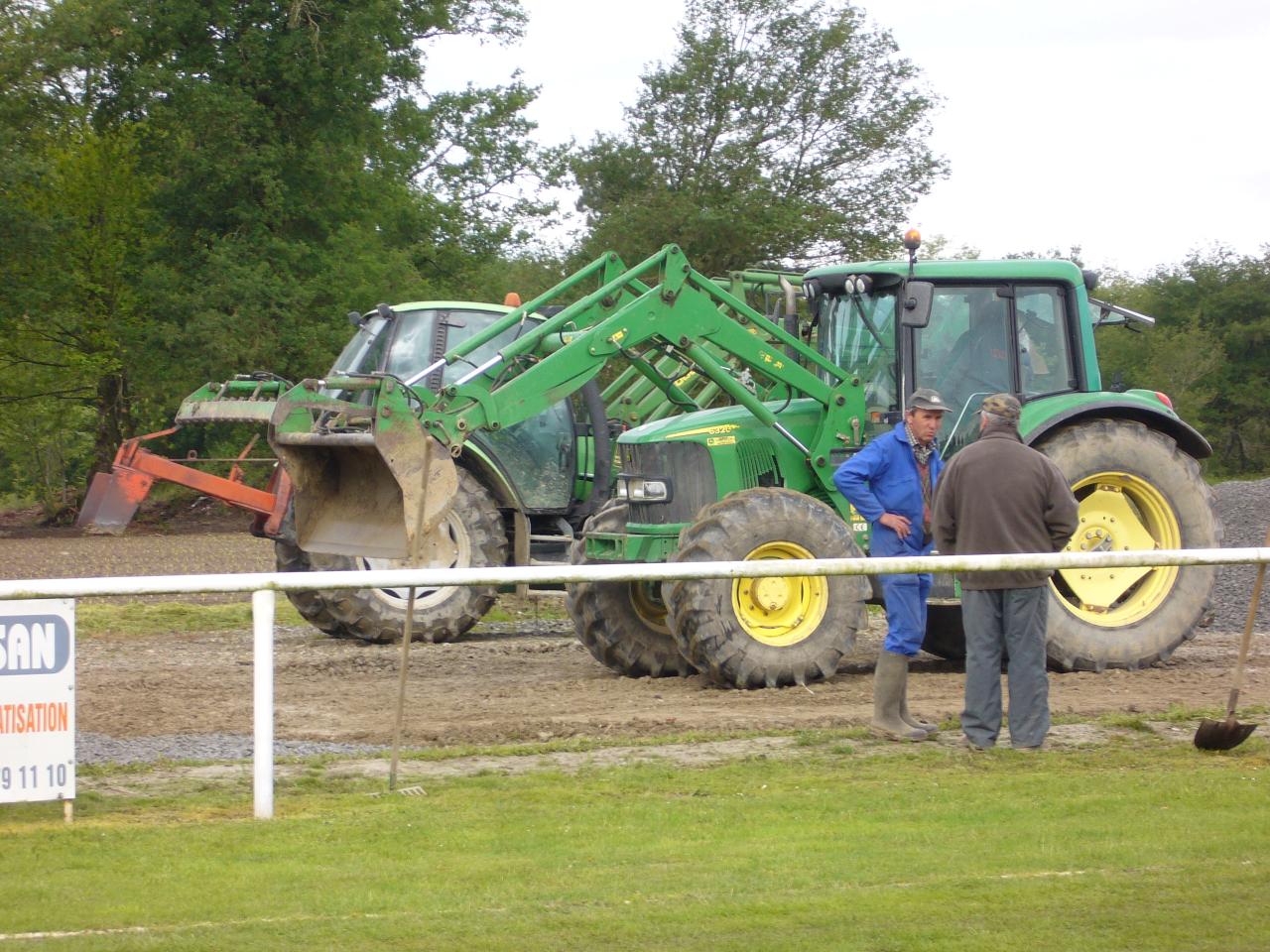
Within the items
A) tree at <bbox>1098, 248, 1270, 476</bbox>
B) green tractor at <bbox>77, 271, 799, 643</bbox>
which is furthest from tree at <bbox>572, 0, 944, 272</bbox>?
green tractor at <bbox>77, 271, 799, 643</bbox>

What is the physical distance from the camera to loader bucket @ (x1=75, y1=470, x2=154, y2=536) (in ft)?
58.2

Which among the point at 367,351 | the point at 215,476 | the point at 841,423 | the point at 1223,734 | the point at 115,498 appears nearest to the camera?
the point at 1223,734

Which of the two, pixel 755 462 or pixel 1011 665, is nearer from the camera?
pixel 1011 665

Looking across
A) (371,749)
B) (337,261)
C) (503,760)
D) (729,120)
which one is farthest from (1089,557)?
(729,120)

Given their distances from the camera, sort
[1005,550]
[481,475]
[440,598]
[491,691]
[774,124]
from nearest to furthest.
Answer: [1005,550] < [491,691] < [440,598] < [481,475] < [774,124]

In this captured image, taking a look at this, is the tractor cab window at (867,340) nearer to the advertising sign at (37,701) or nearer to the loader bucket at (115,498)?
the advertising sign at (37,701)

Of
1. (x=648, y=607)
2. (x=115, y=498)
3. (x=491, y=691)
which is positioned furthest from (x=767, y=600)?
(x=115, y=498)

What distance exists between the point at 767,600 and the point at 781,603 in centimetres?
10

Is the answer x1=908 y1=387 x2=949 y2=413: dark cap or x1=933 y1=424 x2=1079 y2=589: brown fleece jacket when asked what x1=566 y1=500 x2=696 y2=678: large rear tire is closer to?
x1=908 y1=387 x2=949 y2=413: dark cap

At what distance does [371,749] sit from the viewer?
28.1ft

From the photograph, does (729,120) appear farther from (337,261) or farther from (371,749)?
(371,749)

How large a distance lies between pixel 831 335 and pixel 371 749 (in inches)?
189

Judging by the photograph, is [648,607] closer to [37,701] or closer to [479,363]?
[479,363]

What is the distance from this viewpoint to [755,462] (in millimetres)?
11438
